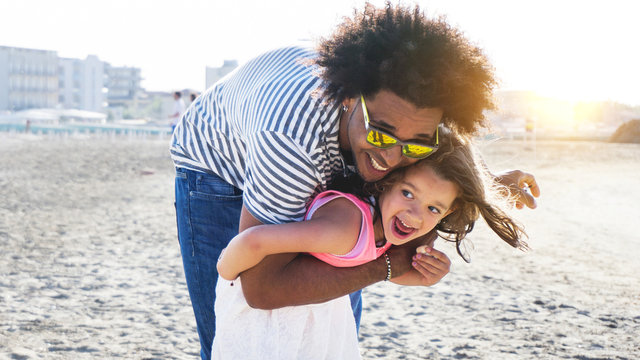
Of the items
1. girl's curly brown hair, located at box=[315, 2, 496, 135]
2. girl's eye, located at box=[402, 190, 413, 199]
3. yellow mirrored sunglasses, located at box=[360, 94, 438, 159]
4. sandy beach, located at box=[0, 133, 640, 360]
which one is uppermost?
girl's curly brown hair, located at box=[315, 2, 496, 135]

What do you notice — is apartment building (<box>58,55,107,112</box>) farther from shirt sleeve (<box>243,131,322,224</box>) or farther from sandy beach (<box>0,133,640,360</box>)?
shirt sleeve (<box>243,131,322,224</box>)

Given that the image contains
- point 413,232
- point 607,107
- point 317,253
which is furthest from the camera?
point 607,107

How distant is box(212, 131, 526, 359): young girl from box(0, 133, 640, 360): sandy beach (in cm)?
60

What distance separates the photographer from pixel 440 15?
2.07 metres

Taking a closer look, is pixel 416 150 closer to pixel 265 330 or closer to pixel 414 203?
pixel 414 203

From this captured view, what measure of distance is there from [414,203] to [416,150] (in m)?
0.39

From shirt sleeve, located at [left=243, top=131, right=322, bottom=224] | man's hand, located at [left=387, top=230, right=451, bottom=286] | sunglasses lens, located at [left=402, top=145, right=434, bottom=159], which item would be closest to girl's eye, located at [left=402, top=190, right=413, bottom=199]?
man's hand, located at [left=387, top=230, right=451, bottom=286]

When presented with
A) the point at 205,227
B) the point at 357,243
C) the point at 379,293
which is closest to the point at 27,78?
the point at 379,293

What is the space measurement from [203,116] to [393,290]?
10.2 feet

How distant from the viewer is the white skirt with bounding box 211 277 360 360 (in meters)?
2.22

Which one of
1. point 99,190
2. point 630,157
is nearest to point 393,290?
point 99,190

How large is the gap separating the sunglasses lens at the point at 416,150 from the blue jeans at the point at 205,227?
77 cm

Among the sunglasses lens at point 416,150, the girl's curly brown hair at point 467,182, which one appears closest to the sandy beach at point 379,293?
the girl's curly brown hair at point 467,182

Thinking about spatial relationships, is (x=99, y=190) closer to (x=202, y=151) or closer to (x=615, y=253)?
(x=615, y=253)
